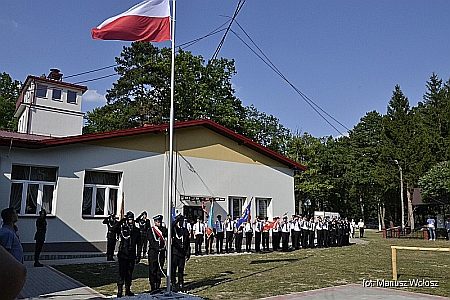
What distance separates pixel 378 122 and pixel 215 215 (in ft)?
163

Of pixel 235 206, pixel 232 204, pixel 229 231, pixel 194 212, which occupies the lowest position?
pixel 229 231

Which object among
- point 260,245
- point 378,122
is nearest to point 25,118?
point 260,245

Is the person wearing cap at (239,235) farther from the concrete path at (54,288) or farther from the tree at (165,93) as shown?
the tree at (165,93)

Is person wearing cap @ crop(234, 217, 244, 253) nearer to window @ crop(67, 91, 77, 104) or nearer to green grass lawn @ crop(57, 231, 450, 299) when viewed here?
green grass lawn @ crop(57, 231, 450, 299)

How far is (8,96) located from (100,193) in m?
39.1

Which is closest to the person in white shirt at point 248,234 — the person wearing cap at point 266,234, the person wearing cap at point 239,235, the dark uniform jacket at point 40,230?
the person wearing cap at point 239,235

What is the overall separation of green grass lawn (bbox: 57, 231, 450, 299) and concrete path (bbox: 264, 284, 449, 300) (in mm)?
500

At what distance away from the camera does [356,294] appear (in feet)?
31.4

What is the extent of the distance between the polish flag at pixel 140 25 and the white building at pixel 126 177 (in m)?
9.75

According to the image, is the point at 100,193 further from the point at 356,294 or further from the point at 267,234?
the point at 356,294

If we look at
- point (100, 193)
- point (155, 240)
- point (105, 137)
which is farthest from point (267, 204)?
point (155, 240)

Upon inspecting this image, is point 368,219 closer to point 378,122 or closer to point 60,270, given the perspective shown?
point 378,122

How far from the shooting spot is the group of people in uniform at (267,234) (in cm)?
2048

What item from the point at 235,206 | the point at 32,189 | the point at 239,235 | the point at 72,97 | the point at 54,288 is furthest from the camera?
the point at 72,97
